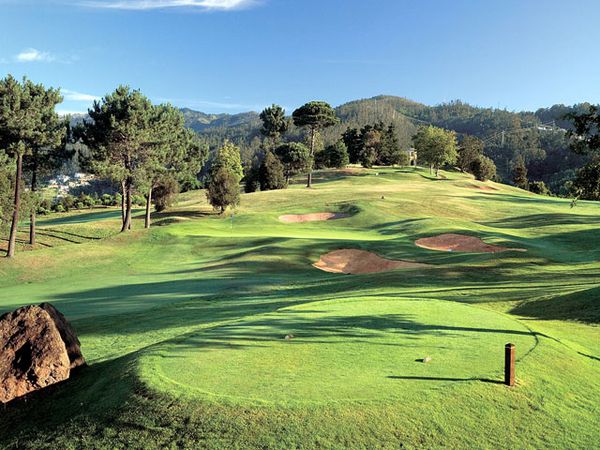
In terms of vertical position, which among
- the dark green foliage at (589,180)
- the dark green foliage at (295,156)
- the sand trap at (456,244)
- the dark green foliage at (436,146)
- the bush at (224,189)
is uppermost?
the dark green foliage at (436,146)

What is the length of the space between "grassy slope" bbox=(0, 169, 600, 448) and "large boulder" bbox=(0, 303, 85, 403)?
22.2 inches

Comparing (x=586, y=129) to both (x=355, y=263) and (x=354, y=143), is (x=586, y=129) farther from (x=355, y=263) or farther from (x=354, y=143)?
(x=354, y=143)

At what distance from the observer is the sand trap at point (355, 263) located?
106 ft

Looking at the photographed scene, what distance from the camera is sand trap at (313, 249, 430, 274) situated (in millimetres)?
32406

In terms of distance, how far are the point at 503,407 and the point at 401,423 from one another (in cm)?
189

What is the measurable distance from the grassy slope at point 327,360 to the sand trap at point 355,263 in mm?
3910

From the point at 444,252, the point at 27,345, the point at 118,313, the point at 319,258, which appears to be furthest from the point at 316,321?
the point at 444,252

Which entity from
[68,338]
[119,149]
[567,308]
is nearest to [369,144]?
[119,149]

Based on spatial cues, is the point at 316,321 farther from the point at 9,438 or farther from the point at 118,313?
the point at 118,313

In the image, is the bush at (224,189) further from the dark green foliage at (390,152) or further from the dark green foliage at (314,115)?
the dark green foliage at (390,152)

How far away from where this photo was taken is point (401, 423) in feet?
23.5

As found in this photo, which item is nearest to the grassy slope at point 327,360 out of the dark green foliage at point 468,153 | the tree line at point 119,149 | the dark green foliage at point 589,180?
the dark green foliage at point 589,180

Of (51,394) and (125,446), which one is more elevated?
(125,446)

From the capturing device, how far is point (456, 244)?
39.6m
